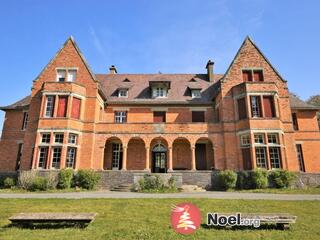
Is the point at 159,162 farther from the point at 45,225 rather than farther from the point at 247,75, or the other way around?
the point at 45,225

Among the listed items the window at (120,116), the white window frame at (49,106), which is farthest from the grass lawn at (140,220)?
the window at (120,116)

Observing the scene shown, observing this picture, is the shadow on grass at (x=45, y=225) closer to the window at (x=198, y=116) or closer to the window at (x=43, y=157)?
the window at (x=43, y=157)

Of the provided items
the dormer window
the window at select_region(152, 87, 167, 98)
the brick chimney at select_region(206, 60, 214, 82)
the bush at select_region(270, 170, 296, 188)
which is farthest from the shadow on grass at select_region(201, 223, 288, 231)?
the brick chimney at select_region(206, 60, 214, 82)

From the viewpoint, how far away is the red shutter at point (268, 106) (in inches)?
810

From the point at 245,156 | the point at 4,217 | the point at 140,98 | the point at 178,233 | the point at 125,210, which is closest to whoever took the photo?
the point at 178,233

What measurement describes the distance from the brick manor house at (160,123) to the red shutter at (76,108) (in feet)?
0.32

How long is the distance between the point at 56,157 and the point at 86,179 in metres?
4.03

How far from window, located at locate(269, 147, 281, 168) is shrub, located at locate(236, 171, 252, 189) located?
9.47 ft

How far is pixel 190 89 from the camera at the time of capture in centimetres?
2642

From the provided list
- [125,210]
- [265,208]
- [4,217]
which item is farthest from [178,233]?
[4,217]

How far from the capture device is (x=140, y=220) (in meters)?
7.89

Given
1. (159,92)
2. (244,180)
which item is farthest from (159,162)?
(244,180)

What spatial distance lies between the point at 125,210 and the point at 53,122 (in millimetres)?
14378

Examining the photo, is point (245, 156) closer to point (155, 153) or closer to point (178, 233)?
point (155, 153)
